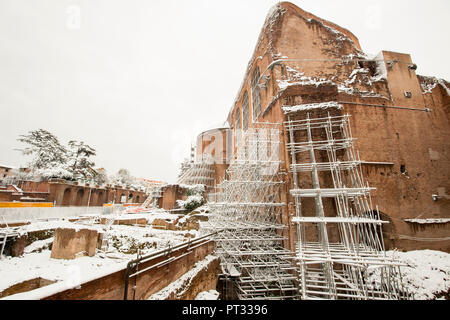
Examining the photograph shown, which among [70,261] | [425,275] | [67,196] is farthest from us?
[67,196]

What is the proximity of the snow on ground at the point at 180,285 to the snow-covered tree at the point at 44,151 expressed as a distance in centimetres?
2847

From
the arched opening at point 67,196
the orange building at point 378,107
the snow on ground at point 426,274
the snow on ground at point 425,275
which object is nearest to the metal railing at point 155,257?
the orange building at point 378,107

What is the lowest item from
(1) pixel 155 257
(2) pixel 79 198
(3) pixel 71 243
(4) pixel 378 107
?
(3) pixel 71 243

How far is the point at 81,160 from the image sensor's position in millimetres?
27812

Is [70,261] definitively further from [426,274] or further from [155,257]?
[426,274]

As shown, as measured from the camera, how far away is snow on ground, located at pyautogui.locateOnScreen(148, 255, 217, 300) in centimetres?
430

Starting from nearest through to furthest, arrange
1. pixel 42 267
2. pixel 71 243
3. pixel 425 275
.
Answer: pixel 425 275
pixel 42 267
pixel 71 243

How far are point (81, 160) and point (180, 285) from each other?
3071 centimetres

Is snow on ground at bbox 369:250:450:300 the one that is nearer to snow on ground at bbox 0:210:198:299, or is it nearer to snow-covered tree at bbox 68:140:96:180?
snow on ground at bbox 0:210:198:299

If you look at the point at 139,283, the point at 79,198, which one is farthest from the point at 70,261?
the point at 79,198

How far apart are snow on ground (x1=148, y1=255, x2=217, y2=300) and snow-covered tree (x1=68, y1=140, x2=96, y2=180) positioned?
27.6 meters

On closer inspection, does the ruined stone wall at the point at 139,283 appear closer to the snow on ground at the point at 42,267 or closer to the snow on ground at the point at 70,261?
the snow on ground at the point at 70,261

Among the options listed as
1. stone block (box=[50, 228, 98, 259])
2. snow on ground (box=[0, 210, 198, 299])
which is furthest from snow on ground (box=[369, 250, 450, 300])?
stone block (box=[50, 228, 98, 259])

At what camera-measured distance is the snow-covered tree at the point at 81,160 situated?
2681cm
